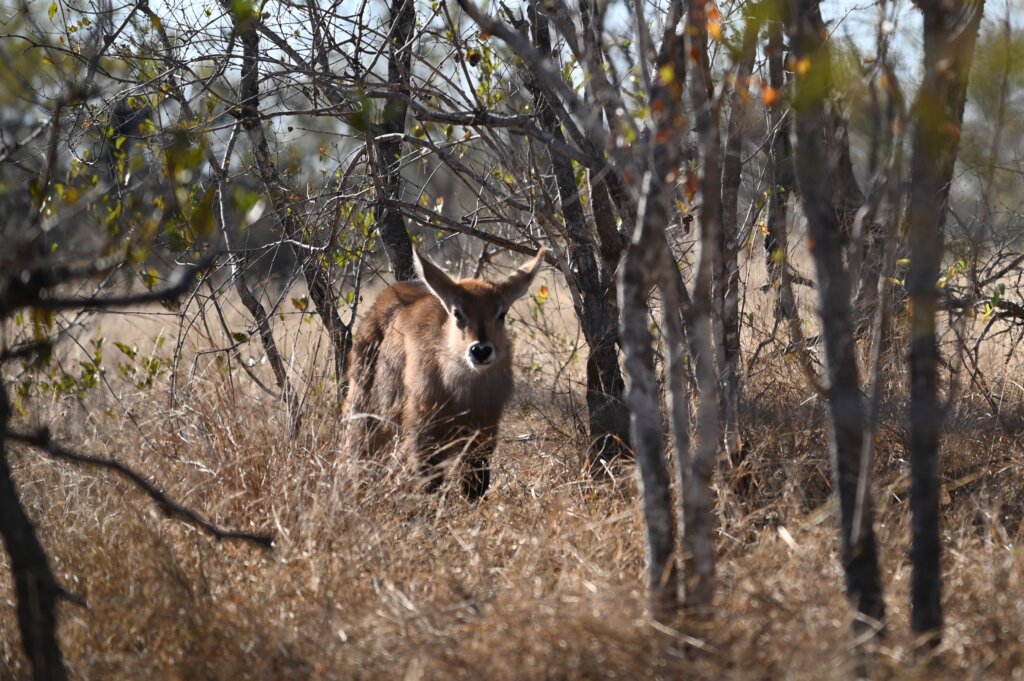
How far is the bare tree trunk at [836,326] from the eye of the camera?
2982 mm

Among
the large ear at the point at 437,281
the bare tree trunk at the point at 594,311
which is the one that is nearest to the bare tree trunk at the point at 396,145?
the large ear at the point at 437,281

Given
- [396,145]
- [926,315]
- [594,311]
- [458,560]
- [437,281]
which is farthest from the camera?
[396,145]

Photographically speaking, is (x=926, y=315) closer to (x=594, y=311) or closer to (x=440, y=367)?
(x=594, y=311)

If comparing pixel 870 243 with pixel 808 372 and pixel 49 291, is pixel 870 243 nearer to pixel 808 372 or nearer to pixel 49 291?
pixel 808 372

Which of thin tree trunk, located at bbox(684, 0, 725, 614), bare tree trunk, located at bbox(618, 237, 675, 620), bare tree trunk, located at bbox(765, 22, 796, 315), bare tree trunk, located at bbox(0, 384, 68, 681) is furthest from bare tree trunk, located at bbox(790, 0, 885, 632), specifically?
bare tree trunk, located at bbox(0, 384, 68, 681)

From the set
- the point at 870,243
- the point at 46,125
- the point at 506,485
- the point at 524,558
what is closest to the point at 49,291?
the point at 46,125

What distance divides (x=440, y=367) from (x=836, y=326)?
3.77 metres

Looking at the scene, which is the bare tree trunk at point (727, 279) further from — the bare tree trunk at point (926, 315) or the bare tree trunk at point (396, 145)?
the bare tree trunk at point (396, 145)

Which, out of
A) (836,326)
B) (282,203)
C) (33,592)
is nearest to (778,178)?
(282,203)

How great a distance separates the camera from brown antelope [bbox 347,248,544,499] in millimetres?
6246

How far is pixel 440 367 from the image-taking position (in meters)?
6.60

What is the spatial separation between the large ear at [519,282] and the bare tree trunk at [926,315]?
3.41 metres

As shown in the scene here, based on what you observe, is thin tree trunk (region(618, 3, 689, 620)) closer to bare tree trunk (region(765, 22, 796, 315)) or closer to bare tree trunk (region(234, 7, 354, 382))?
bare tree trunk (region(765, 22, 796, 315))

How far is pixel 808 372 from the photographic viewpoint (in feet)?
14.1
